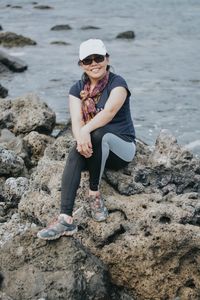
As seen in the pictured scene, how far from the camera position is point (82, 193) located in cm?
720

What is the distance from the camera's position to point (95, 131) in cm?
691

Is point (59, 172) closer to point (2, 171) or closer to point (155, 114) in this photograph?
point (2, 171)

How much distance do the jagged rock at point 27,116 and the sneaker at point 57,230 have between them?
5437 mm

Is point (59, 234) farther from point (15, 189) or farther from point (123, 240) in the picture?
point (15, 189)

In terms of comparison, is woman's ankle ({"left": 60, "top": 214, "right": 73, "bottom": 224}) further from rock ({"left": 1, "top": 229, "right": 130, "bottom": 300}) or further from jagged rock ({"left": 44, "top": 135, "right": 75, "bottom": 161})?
jagged rock ({"left": 44, "top": 135, "right": 75, "bottom": 161})

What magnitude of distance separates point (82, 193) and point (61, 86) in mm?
15147

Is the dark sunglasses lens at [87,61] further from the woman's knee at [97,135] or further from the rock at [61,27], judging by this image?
the rock at [61,27]

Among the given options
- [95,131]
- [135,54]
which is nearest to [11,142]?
[95,131]

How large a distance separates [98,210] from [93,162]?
20.0 inches

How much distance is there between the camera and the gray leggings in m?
6.70

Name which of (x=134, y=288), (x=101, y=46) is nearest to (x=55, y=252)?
(x=134, y=288)

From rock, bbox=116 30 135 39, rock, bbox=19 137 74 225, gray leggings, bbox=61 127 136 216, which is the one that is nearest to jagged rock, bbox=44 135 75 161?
rock, bbox=19 137 74 225

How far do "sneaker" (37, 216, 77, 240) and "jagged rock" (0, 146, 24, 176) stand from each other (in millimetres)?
3131

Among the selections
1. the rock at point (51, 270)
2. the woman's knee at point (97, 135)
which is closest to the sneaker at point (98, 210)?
the rock at point (51, 270)
